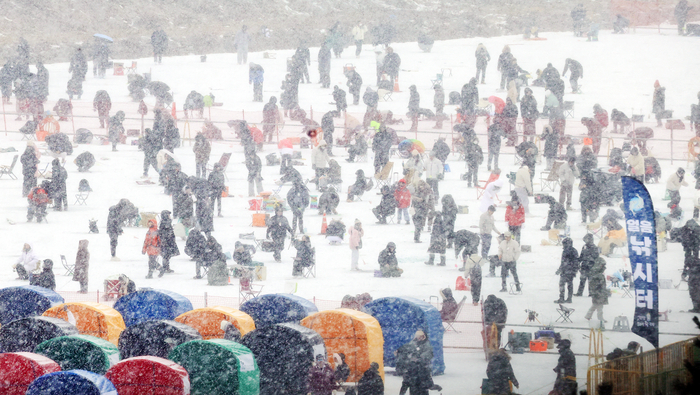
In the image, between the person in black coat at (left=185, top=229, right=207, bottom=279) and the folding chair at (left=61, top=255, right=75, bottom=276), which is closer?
the person in black coat at (left=185, top=229, right=207, bottom=279)

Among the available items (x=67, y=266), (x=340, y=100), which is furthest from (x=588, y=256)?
(x=340, y=100)

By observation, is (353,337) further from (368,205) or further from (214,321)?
(368,205)

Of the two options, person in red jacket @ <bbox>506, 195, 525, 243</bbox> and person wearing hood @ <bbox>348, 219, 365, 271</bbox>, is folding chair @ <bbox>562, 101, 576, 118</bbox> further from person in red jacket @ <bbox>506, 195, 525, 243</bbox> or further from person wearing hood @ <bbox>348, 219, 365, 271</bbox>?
person wearing hood @ <bbox>348, 219, 365, 271</bbox>

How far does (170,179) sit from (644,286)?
11878 millimetres

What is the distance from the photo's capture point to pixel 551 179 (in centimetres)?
→ 2141

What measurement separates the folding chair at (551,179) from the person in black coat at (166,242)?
9.03 meters

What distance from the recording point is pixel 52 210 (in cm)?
2066

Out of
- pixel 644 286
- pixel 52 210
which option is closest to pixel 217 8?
pixel 52 210

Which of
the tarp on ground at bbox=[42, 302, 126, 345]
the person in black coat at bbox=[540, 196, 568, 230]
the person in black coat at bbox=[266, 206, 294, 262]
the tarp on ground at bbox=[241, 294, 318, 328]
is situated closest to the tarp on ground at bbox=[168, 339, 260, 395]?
the tarp on ground at bbox=[241, 294, 318, 328]

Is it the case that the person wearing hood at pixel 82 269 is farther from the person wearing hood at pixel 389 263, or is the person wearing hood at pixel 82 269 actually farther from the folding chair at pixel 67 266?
the person wearing hood at pixel 389 263

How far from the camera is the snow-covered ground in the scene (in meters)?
15.3

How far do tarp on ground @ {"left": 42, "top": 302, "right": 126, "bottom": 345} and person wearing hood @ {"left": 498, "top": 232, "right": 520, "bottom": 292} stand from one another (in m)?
6.76

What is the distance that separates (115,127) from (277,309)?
44.2 feet

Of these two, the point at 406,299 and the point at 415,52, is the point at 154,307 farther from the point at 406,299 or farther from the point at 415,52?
the point at 415,52
